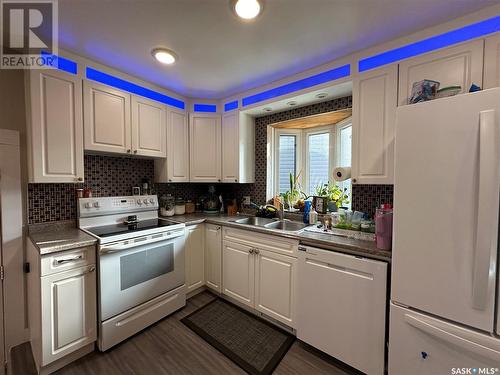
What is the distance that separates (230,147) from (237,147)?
0.39 ft

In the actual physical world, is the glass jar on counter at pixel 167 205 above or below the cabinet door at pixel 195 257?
above

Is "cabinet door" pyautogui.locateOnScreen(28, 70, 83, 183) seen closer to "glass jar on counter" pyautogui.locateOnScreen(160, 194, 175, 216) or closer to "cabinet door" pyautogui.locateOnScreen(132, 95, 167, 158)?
"cabinet door" pyautogui.locateOnScreen(132, 95, 167, 158)

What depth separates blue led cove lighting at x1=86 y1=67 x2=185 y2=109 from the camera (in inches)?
76.6

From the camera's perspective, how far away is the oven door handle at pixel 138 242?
1637 millimetres

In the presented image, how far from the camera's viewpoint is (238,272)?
2164 millimetres

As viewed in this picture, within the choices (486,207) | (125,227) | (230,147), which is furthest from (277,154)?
(486,207)

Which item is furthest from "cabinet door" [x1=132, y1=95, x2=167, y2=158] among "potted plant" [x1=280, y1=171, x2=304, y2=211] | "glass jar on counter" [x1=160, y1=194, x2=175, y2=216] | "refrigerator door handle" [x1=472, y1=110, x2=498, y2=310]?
"refrigerator door handle" [x1=472, y1=110, x2=498, y2=310]

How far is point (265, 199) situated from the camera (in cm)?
282

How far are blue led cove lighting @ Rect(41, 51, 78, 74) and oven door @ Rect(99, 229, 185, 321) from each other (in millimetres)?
1523

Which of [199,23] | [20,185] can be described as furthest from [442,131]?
[20,185]

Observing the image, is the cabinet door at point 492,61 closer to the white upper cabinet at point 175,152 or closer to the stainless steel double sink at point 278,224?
the stainless steel double sink at point 278,224

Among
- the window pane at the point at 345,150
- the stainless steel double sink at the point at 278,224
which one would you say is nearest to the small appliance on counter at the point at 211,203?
the stainless steel double sink at the point at 278,224

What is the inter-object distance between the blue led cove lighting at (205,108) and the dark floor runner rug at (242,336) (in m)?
2.42

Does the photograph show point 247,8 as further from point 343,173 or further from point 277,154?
point 277,154
